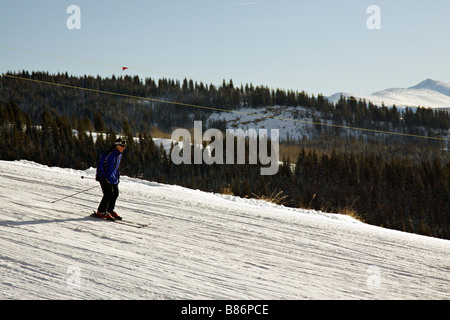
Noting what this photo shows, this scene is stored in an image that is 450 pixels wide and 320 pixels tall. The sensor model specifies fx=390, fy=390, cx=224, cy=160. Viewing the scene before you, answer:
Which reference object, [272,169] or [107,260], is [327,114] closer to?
[272,169]

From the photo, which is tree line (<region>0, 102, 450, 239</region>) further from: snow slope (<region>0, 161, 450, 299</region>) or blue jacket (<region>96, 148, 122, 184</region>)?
blue jacket (<region>96, 148, 122, 184</region>)

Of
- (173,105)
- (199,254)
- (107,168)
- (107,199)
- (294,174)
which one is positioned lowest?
(294,174)

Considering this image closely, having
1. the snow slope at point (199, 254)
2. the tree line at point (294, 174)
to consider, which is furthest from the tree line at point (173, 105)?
the snow slope at point (199, 254)

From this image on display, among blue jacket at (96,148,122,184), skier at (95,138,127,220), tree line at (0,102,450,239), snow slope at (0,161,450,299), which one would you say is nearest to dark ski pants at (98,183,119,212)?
skier at (95,138,127,220)

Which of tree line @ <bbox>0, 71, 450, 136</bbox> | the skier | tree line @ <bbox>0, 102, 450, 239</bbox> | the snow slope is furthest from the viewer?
tree line @ <bbox>0, 71, 450, 136</bbox>

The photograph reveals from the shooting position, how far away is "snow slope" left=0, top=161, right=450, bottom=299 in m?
5.18

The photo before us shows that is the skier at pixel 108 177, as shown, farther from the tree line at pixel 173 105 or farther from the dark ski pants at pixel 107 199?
the tree line at pixel 173 105

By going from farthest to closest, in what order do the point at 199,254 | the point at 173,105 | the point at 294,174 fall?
the point at 173,105 → the point at 294,174 → the point at 199,254

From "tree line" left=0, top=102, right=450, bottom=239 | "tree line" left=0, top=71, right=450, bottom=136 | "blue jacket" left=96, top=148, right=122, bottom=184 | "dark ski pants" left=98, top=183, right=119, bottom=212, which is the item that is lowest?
"tree line" left=0, top=102, right=450, bottom=239

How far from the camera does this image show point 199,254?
662 centimetres

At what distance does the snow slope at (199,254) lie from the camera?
204 inches

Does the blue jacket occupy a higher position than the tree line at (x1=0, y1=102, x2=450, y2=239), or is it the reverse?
the blue jacket

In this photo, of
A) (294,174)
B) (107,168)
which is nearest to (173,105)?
(294,174)

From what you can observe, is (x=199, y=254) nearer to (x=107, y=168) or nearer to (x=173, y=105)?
(x=107, y=168)
